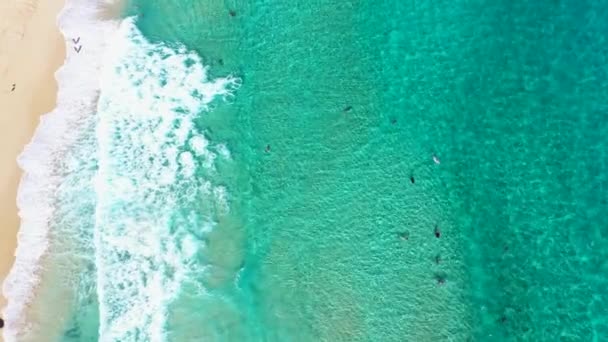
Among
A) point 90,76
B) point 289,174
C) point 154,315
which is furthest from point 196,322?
point 90,76

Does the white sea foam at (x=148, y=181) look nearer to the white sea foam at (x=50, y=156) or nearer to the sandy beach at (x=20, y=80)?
the white sea foam at (x=50, y=156)

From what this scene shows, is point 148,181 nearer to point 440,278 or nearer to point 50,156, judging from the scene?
point 50,156

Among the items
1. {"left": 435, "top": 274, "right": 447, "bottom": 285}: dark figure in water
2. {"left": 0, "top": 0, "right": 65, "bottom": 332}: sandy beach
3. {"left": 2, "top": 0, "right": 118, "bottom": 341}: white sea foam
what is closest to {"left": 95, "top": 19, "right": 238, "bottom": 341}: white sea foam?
{"left": 2, "top": 0, "right": 118, "bottom": 341}: white sea foam

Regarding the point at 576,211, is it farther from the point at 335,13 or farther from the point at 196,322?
the point at 196,322

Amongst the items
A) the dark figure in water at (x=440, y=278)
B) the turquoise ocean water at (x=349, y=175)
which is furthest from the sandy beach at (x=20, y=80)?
the dark figure in water at (x=440, y=278)

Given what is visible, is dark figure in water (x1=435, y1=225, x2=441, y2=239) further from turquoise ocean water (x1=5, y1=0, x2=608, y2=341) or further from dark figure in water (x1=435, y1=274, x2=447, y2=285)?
dark figure in water (x1=435, y1=274, x2=447, y2=285)

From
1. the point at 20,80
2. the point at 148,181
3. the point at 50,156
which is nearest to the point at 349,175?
the point at 148,181

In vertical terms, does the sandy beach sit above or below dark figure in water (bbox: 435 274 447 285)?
above
